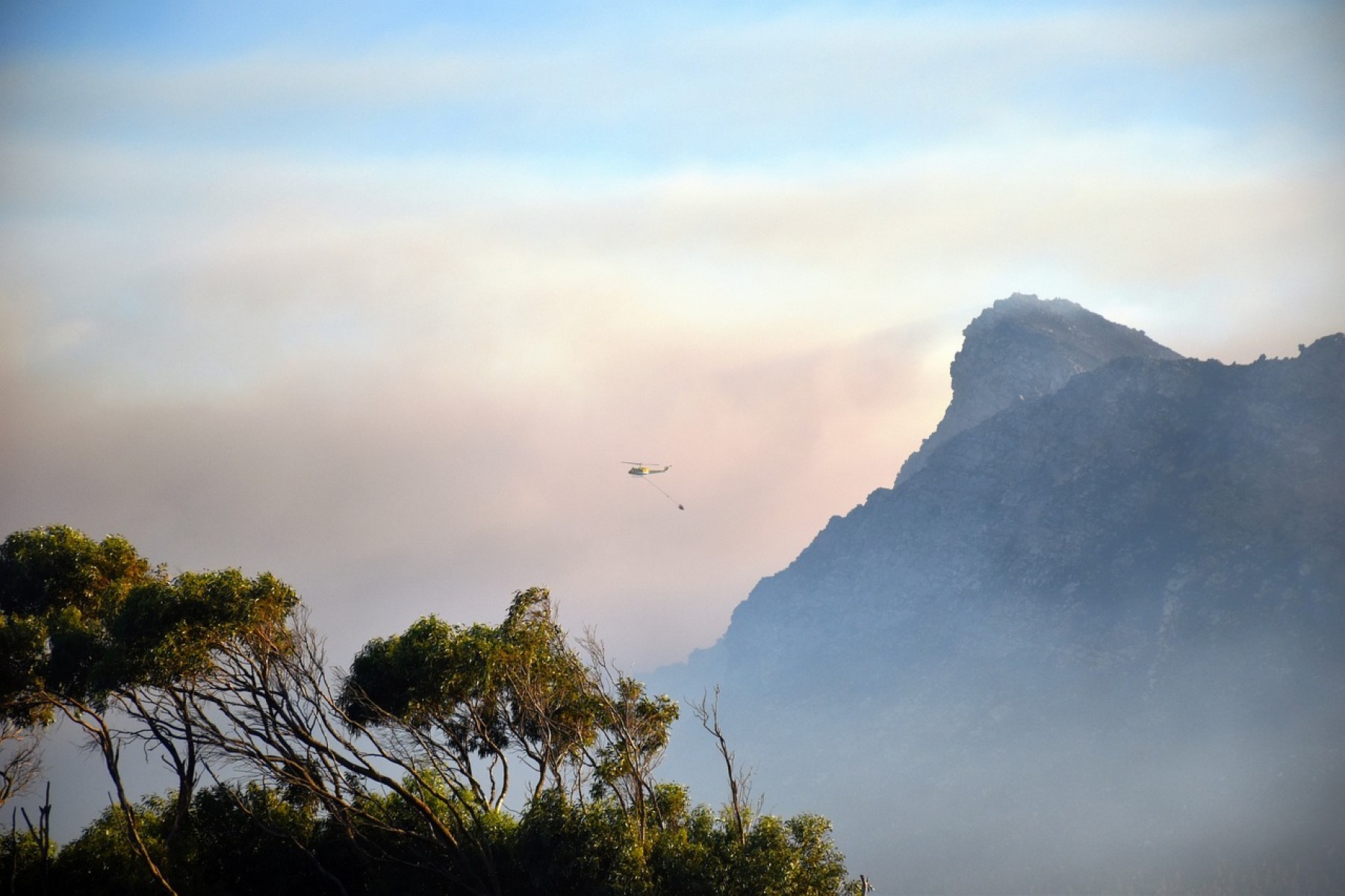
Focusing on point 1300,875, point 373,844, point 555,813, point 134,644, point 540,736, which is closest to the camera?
point 134,644

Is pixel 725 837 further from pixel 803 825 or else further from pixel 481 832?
pixel 481 832

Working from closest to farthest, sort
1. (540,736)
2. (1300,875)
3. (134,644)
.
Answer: (134,644)
(540,736)
(1300,875)

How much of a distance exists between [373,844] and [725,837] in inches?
394

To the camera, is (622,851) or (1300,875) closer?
(622,851)

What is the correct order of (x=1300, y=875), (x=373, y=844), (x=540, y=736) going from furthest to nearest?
(x=1300, y=875) < (x=540, y=736) < (x=373, y=844)

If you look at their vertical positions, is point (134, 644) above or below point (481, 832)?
above

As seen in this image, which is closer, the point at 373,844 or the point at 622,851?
the point at 622,851

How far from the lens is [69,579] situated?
33.4 m

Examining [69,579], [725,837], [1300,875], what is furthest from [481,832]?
[1300,875]

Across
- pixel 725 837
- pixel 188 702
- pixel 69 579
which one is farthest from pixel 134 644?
pixel 725 837

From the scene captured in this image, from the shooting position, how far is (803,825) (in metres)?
31.4

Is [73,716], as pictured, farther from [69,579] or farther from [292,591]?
[292,591]

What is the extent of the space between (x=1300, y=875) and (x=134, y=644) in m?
193

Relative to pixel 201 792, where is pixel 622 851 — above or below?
below
